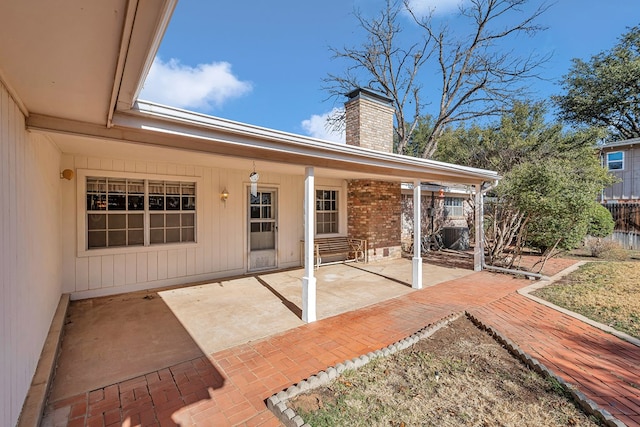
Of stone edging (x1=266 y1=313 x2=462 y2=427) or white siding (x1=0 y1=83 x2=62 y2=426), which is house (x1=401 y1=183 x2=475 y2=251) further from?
white siding (x1=0 y1=83 x2=62 y2=426)

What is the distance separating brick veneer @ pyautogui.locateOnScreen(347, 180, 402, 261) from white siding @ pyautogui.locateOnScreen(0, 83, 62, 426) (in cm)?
681

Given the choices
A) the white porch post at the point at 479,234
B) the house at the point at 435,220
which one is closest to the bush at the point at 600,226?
the house at the point at 435,220

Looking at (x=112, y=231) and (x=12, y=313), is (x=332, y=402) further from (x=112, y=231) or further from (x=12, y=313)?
(x=112, y=231)

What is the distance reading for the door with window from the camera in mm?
7120

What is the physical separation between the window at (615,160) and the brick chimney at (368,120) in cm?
1320

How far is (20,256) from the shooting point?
238 centimetres

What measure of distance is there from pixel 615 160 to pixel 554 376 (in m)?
17.2

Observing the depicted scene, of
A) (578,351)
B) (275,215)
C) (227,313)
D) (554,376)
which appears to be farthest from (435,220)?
(227,313)

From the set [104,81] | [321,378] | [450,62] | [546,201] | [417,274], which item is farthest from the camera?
[450,62]

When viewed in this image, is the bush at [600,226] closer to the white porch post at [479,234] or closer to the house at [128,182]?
the white porch post at [479,234]

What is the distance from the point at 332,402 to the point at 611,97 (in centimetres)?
2396

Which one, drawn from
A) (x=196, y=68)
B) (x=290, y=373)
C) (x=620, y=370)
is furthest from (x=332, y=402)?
(x=196, y=68)

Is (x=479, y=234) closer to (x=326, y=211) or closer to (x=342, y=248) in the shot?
(x=342, y=248)

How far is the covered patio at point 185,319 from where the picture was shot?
308 cm
